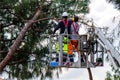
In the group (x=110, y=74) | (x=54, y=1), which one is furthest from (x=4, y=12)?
(x=110, y=74)

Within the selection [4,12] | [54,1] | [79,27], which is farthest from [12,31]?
[79,27]

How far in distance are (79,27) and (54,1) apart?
621 cm

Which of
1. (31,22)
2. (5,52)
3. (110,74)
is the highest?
(31,22)

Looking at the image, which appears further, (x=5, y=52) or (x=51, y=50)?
(x=5, y=52)

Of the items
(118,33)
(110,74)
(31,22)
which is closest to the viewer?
(118,33)

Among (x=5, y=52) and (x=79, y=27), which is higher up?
(x=79, y=27)

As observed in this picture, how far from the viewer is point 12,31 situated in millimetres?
16703

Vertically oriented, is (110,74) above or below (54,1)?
below

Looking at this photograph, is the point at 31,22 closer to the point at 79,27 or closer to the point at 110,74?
the point at 79,27

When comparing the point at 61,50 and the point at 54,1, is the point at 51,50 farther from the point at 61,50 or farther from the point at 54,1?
the point at 54,1

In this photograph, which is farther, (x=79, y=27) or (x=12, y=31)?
(x=12, y=31)

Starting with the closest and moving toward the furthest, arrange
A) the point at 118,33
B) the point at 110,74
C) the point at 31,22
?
the point at 118,33 < the point at 31,22 < the point at 110,74

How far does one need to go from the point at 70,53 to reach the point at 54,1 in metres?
6.64

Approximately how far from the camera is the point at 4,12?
1647 centimetres
